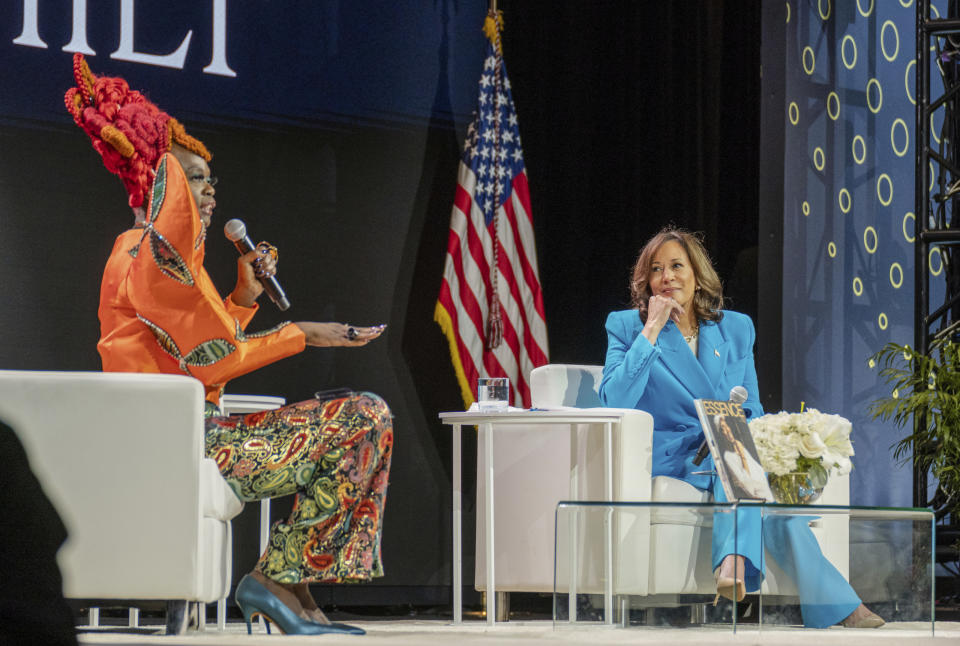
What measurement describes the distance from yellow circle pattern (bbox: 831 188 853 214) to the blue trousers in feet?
11.4

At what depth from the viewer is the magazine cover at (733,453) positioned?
3.46 metres

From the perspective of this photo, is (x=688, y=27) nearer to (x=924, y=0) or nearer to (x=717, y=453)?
(x=924, y=0)

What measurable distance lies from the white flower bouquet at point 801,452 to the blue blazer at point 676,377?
52 cm

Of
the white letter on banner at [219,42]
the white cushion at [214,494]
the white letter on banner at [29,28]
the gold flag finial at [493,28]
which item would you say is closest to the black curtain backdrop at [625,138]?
the gold flag finial at [493,28]

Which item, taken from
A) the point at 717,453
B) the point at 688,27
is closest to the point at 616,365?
the point at 717,453

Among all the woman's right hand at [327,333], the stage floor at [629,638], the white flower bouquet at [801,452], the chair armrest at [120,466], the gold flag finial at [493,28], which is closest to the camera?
the stage floor at [629,638]

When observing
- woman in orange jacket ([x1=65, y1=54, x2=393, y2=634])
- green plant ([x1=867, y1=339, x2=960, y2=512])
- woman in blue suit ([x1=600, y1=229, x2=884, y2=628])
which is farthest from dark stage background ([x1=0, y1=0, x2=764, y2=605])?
woman in orange jacket ([x1=65, y1=54, x2=393, y2=634])

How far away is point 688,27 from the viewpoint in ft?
20.2

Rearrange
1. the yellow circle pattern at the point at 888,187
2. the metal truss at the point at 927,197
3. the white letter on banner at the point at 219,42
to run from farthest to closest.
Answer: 1. the yellow circle pattern at the point at 888,187
2. the white letter on banner at the point at 219,42
3. the metal truss at the point at 927,197

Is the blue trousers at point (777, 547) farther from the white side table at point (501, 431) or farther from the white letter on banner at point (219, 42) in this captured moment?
the white letter on banner at point (219, 42)

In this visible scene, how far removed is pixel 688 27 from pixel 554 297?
4.67ft

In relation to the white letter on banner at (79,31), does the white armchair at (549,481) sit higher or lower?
lower

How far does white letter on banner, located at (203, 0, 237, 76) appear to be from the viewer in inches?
209

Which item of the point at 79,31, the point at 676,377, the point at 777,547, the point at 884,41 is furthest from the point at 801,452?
the point at 884,41
